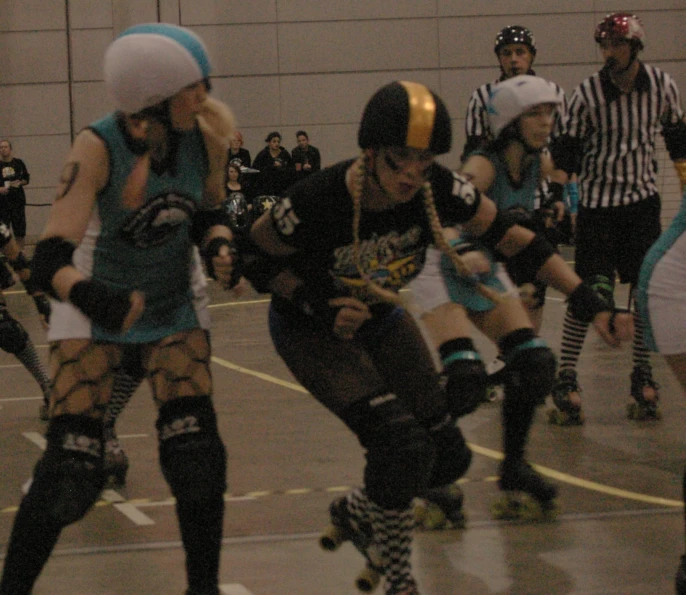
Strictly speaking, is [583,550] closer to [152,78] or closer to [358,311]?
[358,311]

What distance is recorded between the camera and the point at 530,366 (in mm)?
3865

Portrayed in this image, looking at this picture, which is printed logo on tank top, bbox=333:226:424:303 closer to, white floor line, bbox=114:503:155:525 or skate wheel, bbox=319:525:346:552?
skate wheel, bbox=319:525:346:552

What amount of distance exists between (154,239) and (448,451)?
98 centimetres

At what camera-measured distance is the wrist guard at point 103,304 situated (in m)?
2.61

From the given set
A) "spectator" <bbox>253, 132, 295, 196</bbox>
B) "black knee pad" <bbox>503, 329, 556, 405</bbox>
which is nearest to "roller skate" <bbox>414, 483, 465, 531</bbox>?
"black knee pad" <bbox>503, 329, 556, 405</bbox>

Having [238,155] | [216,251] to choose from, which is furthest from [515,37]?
[238,155]

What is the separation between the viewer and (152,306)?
3.02m

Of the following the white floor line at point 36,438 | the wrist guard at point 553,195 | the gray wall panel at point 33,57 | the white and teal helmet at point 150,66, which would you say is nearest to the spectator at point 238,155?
the gray wall panel at point 33,57

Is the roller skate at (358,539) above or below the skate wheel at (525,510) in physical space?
above

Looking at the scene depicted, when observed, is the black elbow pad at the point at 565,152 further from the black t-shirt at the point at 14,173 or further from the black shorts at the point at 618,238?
the black t-shirt at the point at 14,173

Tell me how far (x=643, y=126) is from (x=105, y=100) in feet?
44.4

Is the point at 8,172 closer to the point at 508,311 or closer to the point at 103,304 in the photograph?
the point at 508,311

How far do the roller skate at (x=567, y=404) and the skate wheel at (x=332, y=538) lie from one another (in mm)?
2164

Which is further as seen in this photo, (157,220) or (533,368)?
(533,368)
